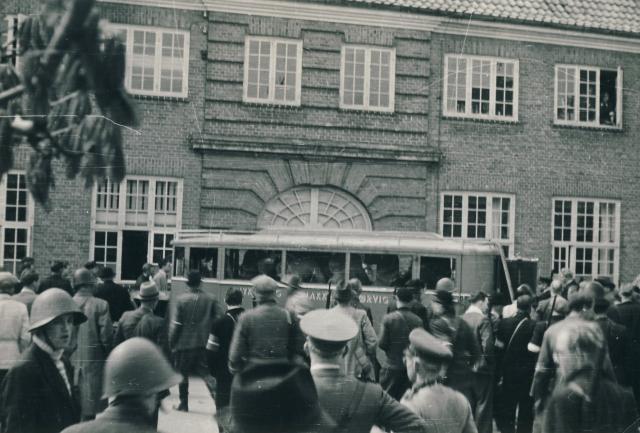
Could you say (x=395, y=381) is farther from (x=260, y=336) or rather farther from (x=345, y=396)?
(x=345, y=396)

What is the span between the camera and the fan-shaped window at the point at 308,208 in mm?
11812

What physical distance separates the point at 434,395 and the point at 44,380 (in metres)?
2.16

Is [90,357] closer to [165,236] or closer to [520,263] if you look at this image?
[165,236]

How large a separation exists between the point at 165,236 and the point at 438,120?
5.42m

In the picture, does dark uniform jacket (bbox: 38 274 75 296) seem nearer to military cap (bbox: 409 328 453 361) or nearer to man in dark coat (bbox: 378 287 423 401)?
man in dark coat (bbox: 378 287 423 401)

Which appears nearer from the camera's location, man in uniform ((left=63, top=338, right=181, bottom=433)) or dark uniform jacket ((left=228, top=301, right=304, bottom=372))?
A: man in uniform ((left=63, top=338, right=181, bottom=433))

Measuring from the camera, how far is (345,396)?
132 inches

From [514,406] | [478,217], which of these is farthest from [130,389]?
[478,217]

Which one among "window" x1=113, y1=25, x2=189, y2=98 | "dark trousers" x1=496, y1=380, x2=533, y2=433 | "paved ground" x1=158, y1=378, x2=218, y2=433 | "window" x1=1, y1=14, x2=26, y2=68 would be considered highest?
"window" x1=113, y1=25, x2=189, y2=98

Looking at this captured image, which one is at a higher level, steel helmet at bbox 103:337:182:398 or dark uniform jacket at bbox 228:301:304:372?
steel helmet at bbox 103:337:182:398

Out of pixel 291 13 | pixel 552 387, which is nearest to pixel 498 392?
pixel 552 387

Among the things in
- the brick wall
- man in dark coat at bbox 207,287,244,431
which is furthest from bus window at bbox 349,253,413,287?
man in dark coat at bbox 207,287,244,431

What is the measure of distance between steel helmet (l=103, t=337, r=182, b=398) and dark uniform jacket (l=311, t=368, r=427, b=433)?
3.17ft

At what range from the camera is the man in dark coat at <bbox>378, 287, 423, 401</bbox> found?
675 centimetres
